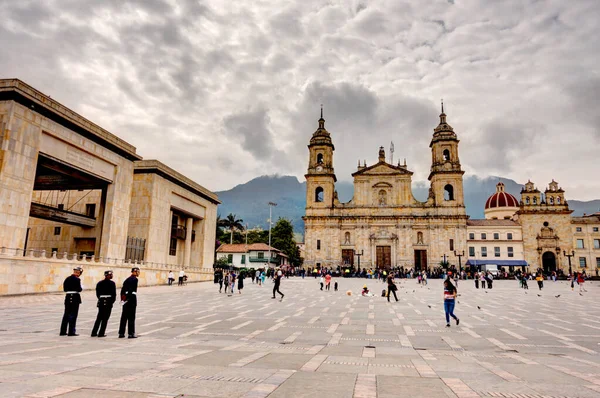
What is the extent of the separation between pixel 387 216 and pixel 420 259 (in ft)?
28.9

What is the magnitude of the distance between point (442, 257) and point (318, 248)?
20.2m

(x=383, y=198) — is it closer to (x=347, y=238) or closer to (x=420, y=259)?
(x=347, y=238)

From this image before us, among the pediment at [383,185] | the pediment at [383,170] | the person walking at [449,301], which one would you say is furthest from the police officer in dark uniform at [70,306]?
the pediment at [383,185]

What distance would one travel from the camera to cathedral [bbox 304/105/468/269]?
65938 millimetres

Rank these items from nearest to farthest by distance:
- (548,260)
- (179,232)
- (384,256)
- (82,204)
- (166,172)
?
(166,172) < (82,204) < (179,232) < (548,260) < (384,256)

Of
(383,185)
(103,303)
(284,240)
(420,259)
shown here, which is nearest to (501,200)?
(420,259)

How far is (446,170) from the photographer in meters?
66.4

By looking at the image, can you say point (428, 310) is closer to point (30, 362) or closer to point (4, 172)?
point (30, 362)

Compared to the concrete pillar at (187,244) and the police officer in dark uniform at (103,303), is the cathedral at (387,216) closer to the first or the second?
the concrete pillar at (187,244)

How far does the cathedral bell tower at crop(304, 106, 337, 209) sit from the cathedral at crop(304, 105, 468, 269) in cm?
17

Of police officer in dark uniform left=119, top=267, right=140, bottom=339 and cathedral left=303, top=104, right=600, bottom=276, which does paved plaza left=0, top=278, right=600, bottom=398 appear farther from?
cathedral left=303, top=104, right=600, bottom=276

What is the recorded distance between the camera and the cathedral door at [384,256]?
219 feet

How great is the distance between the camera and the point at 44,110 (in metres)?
25.0

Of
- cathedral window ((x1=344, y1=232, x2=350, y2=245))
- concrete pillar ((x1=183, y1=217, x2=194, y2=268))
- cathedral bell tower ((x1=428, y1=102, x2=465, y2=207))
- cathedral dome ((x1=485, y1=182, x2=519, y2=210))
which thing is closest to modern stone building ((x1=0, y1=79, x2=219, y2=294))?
concrete pillar ((x1=183, y1=217, x2=194, y2=268))
